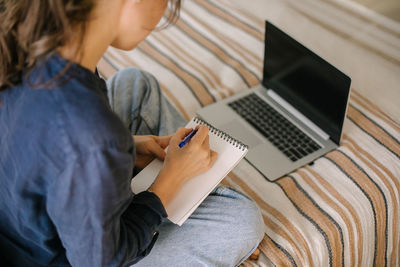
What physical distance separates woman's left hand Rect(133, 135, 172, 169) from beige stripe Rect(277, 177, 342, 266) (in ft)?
1.03

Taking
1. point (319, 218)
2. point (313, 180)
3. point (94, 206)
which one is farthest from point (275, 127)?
point (94, 206)

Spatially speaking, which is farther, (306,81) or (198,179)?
(306,81)

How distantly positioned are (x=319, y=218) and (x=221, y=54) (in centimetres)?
64

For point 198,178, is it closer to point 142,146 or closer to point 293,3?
point 142,146

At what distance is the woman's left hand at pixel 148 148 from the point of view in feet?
2.96

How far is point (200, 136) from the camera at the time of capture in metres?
0.85

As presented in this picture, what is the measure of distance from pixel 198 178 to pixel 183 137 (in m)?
0.09

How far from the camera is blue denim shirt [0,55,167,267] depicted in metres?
0.55

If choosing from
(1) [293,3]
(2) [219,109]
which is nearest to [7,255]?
(2) [219,109]

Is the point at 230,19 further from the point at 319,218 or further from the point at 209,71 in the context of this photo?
the point at 319,218

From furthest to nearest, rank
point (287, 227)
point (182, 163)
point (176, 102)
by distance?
point (176, 102) → point (287, 227) → point (182, 163)

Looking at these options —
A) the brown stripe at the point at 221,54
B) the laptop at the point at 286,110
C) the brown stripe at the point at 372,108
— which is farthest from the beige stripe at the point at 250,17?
the brown stripe at the point at 372,108

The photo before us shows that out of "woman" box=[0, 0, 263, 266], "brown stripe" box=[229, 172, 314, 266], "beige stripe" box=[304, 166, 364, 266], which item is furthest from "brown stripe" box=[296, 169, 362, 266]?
"woman" box=[0, 0, 263, 266]

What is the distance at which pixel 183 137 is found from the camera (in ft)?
2.88
